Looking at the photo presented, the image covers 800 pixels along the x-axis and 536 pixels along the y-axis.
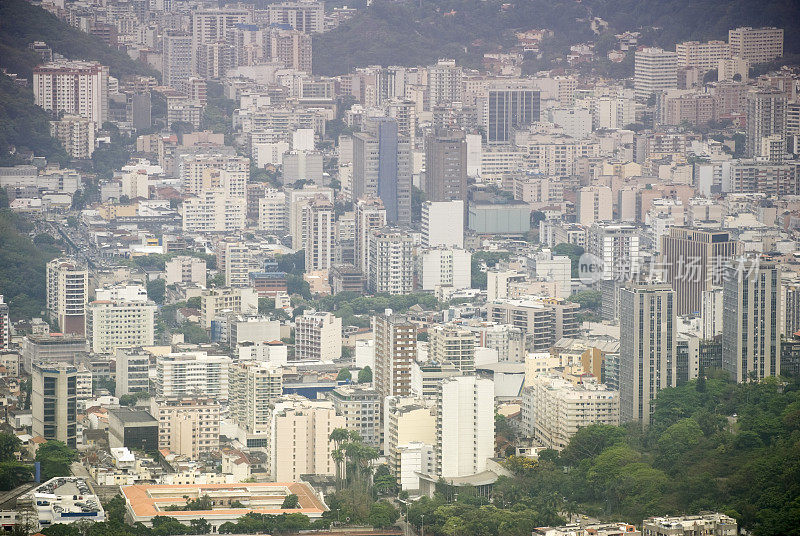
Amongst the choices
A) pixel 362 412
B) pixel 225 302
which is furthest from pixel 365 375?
pixel 225 302

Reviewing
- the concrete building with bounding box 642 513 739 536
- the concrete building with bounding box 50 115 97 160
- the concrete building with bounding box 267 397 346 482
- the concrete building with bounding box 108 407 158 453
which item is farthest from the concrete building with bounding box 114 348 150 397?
the concrete building with bounding box 50 115 97 160

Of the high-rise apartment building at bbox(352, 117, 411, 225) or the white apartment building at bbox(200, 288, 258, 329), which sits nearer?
the white apartment building at bbox(200, 288, 258, 329)

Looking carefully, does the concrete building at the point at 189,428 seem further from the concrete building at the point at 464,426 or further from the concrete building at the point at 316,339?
the concrete building at the point at 316,339

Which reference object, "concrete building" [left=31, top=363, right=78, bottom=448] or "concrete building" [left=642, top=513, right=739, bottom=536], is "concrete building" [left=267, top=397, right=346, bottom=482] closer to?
"concrete building" [left=31, top=363, right=78, bottom=448]

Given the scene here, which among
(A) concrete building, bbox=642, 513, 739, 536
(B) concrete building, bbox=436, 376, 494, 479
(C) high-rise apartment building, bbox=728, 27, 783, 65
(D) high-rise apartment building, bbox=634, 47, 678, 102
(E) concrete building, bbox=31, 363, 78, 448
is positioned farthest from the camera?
(D) high-rise apartment building, bbox=634, 47, 678, 102

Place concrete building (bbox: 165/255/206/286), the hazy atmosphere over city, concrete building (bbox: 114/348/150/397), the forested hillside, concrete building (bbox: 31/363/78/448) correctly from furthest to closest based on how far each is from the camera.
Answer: the forested hillside, concrete building (bbox: 165/255/206/286), concrete building (bbox: 114/348/150/397), concrete building (bbox: 31/363/78/448), the hazy atmosphere over city

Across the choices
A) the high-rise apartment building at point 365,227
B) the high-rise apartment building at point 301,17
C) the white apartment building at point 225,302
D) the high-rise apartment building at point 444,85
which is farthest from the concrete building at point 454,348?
the high-rise apartment building at point 301,17

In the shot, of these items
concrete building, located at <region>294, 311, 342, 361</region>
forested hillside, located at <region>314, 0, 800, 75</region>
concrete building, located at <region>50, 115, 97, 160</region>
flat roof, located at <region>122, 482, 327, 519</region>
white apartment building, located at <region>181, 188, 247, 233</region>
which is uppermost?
forested hillside, located at <region>314, 0, 800, 75</region>

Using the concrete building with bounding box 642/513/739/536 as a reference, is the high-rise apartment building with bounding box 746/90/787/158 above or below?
above

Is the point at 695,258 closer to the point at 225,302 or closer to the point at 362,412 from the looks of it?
the point at 225,302
